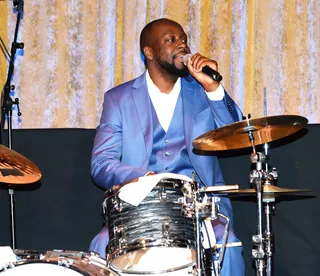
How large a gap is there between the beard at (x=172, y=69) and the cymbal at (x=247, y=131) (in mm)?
631

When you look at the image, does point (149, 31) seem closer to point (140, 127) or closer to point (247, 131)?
point (140, 127)

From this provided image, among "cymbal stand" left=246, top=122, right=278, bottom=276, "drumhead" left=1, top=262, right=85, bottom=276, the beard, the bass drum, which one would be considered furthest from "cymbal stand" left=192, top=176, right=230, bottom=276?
the beard

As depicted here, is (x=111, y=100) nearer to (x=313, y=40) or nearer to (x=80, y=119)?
(x=80, y=119)

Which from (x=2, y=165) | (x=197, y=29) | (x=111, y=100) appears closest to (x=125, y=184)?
(x=2, y=165)

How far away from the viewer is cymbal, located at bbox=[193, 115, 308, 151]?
3.33 metres

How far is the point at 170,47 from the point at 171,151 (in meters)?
0.61

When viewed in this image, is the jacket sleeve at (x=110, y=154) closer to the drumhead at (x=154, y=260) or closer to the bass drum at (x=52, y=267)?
the drumhead at (x=154, y=260)

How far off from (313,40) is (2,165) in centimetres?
220

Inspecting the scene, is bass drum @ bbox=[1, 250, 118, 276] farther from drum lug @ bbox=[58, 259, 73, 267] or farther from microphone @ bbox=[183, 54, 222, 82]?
microphone @ bbox=[183, 54, 222, 82]

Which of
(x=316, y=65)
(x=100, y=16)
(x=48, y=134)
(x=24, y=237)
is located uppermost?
(x=100, y=16)

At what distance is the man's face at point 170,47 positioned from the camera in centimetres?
414

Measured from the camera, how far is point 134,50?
4781 millimetres

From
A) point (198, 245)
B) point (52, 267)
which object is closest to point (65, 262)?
point (52, 267)

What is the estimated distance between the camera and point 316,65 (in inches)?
179
